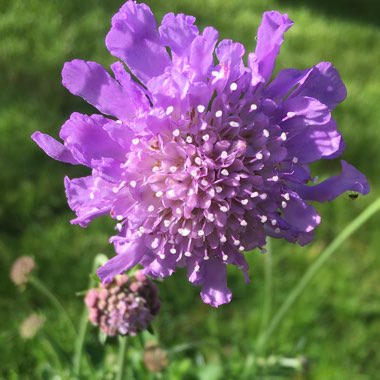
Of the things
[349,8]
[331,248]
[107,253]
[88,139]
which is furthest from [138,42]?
[349,8]

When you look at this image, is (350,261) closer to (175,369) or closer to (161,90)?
(175,369)

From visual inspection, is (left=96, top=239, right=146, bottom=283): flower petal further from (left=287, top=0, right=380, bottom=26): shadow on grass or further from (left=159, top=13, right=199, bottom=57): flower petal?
(left=287, top=0, right=380, bottom=26): shadow on grass

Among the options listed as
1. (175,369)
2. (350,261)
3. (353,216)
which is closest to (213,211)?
(175,369)

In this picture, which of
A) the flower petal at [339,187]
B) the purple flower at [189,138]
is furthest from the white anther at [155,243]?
the flower petal at [339,187]

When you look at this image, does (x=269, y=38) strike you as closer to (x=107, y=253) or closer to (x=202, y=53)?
(x=202, y=53)

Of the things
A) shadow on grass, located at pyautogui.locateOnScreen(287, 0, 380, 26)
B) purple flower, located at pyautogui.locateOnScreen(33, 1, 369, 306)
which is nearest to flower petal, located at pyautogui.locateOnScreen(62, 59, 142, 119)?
purple flower, located at pyautogui.locateOnScreen(33, 1, 369, 306)
